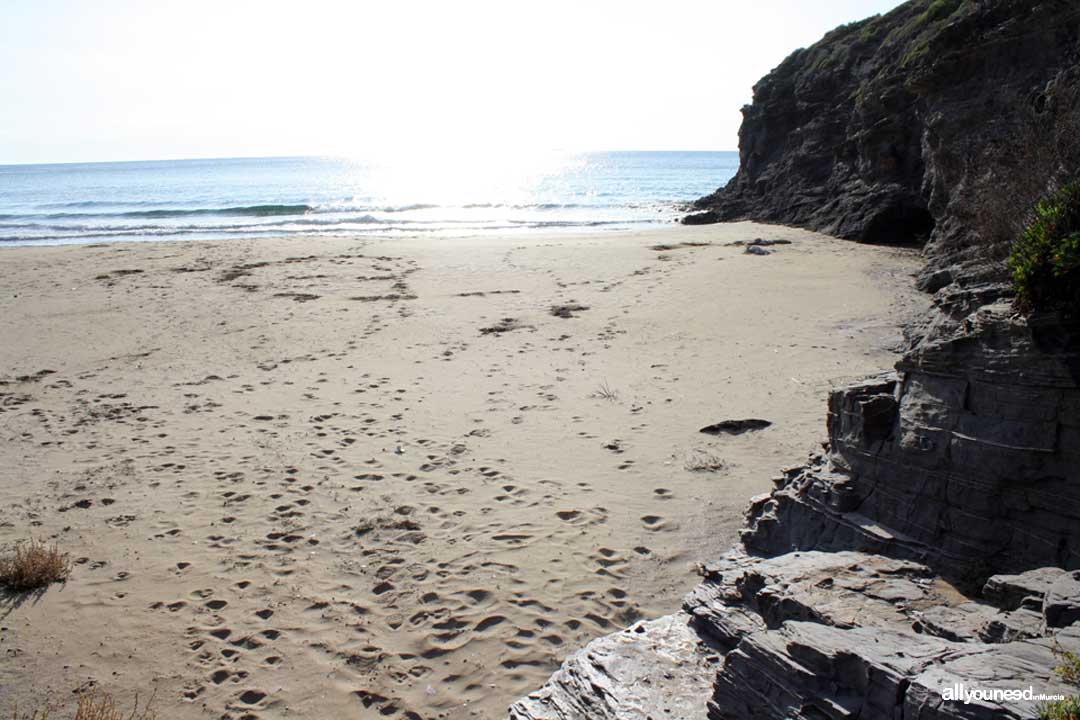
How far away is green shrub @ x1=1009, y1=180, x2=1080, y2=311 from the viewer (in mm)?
4195

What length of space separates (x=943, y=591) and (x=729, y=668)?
147cm

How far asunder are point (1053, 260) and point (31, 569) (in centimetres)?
750

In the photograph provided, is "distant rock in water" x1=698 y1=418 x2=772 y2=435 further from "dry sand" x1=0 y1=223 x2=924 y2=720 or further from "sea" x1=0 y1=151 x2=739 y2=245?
"sea" x1=0 y1=151 x2=739 y2=245

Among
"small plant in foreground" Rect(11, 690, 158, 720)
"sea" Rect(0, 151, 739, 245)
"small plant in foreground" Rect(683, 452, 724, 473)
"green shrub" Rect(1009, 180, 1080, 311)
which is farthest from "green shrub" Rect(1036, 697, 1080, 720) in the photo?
"sea" Rect(0, 151, 739, 245)

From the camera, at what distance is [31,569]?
241 inches

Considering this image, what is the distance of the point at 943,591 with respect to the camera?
14.1ft

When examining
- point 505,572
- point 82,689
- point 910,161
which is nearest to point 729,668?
point 505,572

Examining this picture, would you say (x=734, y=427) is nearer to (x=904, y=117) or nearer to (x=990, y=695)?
(x=990, y=695)

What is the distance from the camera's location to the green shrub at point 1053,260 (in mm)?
4195

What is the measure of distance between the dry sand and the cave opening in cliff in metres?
7.24

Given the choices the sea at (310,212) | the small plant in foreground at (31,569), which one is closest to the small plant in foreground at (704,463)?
the small plant in foreground at (31,569)

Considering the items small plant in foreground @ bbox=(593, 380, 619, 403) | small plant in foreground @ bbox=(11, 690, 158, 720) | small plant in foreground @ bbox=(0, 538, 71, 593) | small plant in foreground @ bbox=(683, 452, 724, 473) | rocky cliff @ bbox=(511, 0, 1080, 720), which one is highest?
rocky cliff @ bbox=(511, 0, 1080, 720)

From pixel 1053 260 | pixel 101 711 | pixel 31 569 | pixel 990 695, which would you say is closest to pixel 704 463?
pixel 1053 260

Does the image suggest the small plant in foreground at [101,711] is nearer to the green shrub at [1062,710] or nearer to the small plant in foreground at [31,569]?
the small plant in foreground at [31,569]
